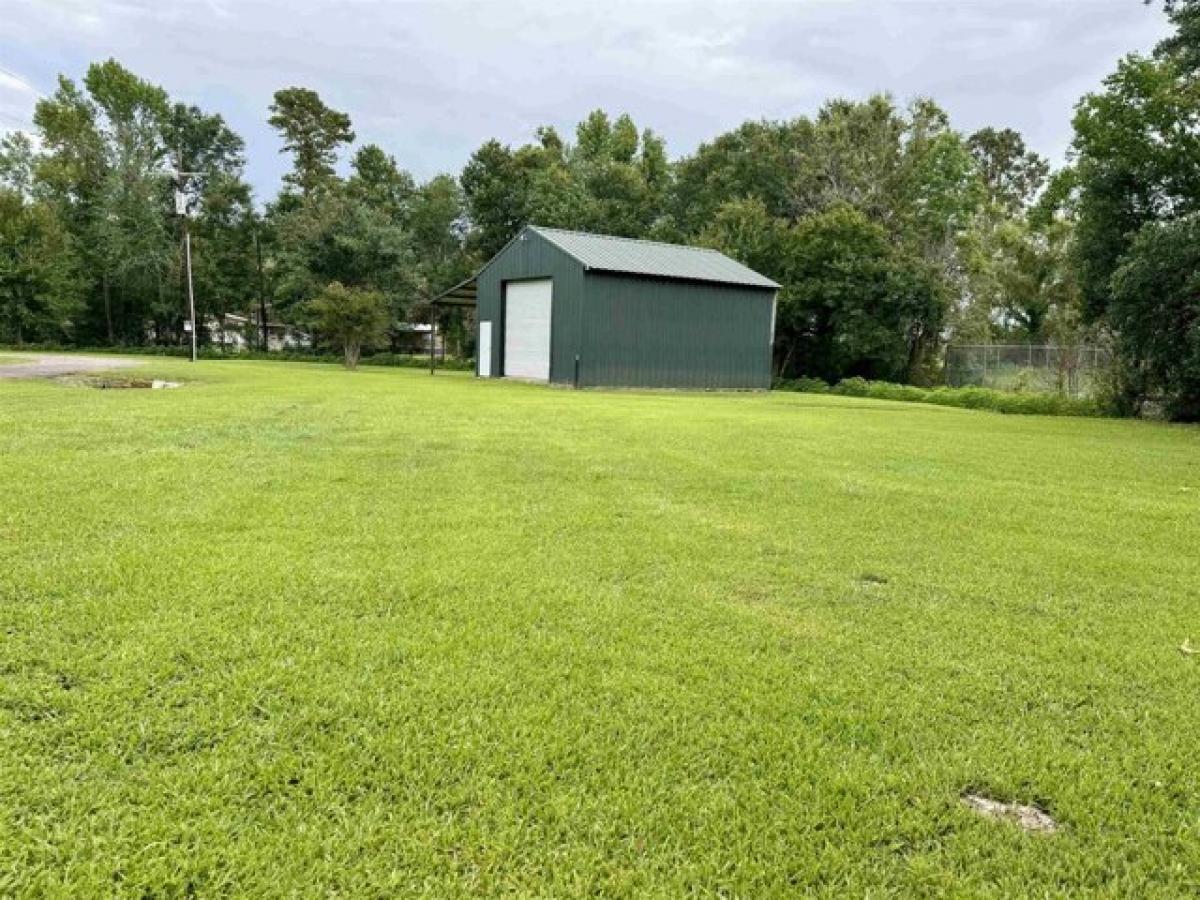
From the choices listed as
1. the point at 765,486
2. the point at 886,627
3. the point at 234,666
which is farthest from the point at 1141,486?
the point at 234,666

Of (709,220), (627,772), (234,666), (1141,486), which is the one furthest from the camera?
(709,220)

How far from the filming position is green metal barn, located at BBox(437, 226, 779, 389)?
72.9ft

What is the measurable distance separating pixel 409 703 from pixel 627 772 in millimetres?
696

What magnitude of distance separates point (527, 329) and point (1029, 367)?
15565 mm

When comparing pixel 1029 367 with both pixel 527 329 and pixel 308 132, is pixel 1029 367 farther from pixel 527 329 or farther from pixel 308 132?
pixel 308 132

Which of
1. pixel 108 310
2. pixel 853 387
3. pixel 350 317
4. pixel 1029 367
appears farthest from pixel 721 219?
pixel 108 310

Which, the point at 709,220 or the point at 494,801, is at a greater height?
the point at 709,220

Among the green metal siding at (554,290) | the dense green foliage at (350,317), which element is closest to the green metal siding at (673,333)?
the green metal siding at (554,290)

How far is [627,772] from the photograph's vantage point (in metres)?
2.05

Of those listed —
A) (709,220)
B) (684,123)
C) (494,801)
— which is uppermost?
(684,123)

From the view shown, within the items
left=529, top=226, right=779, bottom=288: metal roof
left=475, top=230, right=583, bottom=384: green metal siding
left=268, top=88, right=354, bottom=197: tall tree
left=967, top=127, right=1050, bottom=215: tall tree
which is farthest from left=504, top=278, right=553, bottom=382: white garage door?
left=967, top=127, right=1050, bottom=215: tall tree

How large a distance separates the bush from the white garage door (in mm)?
9254

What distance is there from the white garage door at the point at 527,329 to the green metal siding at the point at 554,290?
0.80 ft

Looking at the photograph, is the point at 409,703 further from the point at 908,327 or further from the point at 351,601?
the point at 908,327
